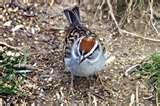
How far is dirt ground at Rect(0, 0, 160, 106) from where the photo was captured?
5746 millimetres

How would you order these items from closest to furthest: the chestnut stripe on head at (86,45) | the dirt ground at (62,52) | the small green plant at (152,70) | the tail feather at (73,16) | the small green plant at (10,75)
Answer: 1. the chestnut stripe on head at (86,45)
2. the small green plant at (10,75)
3. the dirt ground at (62,52)
4. the small green plant at (152,70)
5. the tail feather at (73,16)

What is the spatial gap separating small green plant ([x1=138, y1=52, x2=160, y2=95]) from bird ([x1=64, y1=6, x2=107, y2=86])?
55cm

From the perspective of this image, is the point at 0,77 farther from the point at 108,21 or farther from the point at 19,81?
the point at 108,21

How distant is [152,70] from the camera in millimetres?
5922

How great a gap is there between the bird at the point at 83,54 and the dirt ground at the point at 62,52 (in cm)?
24

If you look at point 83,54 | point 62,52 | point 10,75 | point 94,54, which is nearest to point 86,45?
point 83,54

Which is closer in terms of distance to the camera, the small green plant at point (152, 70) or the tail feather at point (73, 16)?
the small green plant at point (152, 70)

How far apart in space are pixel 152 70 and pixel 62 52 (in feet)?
3.48

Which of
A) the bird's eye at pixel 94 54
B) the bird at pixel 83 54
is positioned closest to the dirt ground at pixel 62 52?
the bird at pixel 83 54

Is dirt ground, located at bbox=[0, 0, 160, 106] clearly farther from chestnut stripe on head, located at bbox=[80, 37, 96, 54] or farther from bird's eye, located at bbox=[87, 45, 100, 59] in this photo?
chestnut stripe on head, located at bbox=[80, 37, 96, 54]

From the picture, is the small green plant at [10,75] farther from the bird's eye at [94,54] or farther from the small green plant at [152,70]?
the small green plant at [152,70]

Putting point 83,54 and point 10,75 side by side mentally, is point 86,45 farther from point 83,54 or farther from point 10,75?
point 10,75

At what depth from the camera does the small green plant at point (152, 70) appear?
5851mm

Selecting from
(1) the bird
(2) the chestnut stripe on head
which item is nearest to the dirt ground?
(1) the bird
